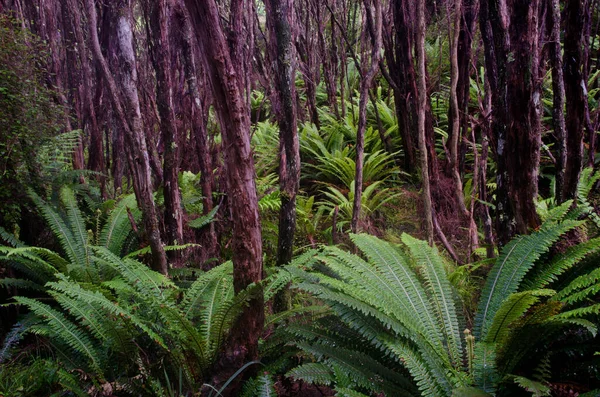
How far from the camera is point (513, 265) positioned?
8.39ft

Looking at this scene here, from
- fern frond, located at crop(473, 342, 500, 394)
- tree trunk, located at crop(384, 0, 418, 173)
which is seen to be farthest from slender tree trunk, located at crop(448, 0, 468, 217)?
fern frond, located at crop(473, 342, 500, 394)

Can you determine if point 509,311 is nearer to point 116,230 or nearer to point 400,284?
point 400,284

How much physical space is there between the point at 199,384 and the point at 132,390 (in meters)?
0.37

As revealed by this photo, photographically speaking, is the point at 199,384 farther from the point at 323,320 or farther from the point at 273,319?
the point at 323,320

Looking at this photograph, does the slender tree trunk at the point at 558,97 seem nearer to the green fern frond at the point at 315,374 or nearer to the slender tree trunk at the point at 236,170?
the green fern frond at the point at 315,374

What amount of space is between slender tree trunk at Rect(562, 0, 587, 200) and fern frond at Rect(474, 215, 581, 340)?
40 cm

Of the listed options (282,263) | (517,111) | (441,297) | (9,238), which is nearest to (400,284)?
(441,297)

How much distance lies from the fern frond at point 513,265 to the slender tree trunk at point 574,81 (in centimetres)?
40

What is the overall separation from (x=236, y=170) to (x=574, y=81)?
2.18 m

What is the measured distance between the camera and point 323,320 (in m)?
2.54

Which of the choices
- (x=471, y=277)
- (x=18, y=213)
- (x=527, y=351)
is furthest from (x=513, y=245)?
(x=18, y=213)

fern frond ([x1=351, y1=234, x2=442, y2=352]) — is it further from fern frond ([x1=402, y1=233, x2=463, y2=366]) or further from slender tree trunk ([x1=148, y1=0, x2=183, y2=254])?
slender tree trunk ([x1=148, y1=0, x2=183, y2=254])

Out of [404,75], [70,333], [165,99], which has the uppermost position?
[404,75]

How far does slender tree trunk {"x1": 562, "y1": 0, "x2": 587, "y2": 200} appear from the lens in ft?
8.59
